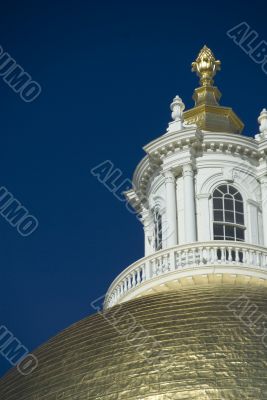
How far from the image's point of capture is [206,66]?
51.5m

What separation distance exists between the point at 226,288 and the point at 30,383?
510cm

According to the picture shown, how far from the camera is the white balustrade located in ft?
145

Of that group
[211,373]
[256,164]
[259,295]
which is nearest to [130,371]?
[211,373]

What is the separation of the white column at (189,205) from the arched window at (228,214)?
0.62 meters

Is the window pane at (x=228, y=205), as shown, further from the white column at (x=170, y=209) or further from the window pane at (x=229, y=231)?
the white column at (x=170, y=209)

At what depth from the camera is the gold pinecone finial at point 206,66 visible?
5150 centimetres

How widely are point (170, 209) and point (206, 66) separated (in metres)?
6.46

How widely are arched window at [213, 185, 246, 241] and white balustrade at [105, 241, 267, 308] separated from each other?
5.09ft

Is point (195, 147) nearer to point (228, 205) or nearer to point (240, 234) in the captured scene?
point (228, 205)

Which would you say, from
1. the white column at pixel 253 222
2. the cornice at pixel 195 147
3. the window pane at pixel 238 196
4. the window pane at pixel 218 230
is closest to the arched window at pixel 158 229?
the cornice at pixel 195 147

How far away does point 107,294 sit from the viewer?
4588 cm

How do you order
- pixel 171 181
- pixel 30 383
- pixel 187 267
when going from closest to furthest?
pixel 30 383
pixel 187 267
pixel 171 181

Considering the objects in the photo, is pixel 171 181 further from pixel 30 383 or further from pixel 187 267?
pixel 30 383

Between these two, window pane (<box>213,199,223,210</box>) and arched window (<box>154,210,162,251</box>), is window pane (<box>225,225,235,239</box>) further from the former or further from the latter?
arched window (<box>154,210,162,251</box>)
